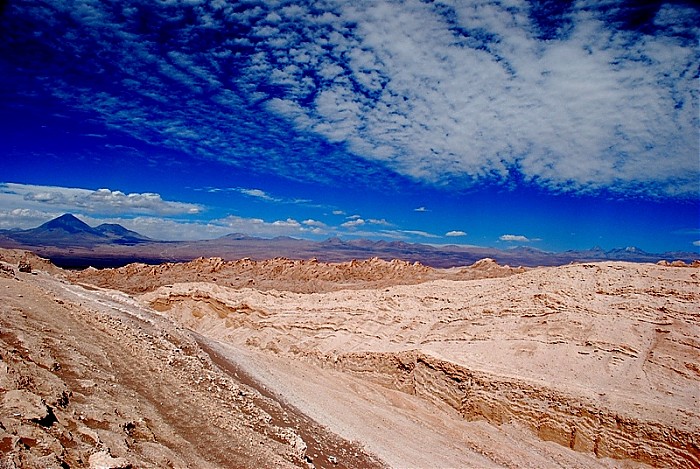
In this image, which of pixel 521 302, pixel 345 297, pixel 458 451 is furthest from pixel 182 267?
pixel 458 451

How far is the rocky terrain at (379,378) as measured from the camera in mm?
5262

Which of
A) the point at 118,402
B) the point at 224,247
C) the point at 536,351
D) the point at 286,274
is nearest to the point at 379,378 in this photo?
the point at 536,351

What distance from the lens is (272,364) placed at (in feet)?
46.2

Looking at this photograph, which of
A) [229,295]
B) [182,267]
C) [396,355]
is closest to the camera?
[396,355]

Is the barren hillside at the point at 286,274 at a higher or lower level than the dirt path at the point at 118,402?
higher

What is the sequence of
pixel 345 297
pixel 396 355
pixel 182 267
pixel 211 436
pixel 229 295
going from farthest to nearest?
pixel 182 267, pixel 229 295, pixel 345 297, pixel 396 355, pixel 211 436

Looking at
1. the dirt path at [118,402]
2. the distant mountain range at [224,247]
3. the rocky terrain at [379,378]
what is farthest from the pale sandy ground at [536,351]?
the distant mountain range at [224,247]

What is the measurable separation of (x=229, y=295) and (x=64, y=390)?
70.7 feet

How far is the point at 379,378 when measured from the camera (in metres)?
16.4

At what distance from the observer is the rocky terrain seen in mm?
5262

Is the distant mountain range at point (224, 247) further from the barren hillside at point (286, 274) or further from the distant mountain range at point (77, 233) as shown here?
the barren hillside at point (286, 274)

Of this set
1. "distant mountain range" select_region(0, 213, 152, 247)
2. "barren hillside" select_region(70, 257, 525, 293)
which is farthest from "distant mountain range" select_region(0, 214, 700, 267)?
"barren hillside" select_region(70, 257, 525, 293)

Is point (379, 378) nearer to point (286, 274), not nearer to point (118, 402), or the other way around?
point (118, 402)

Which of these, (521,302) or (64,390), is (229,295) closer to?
(521,302)
